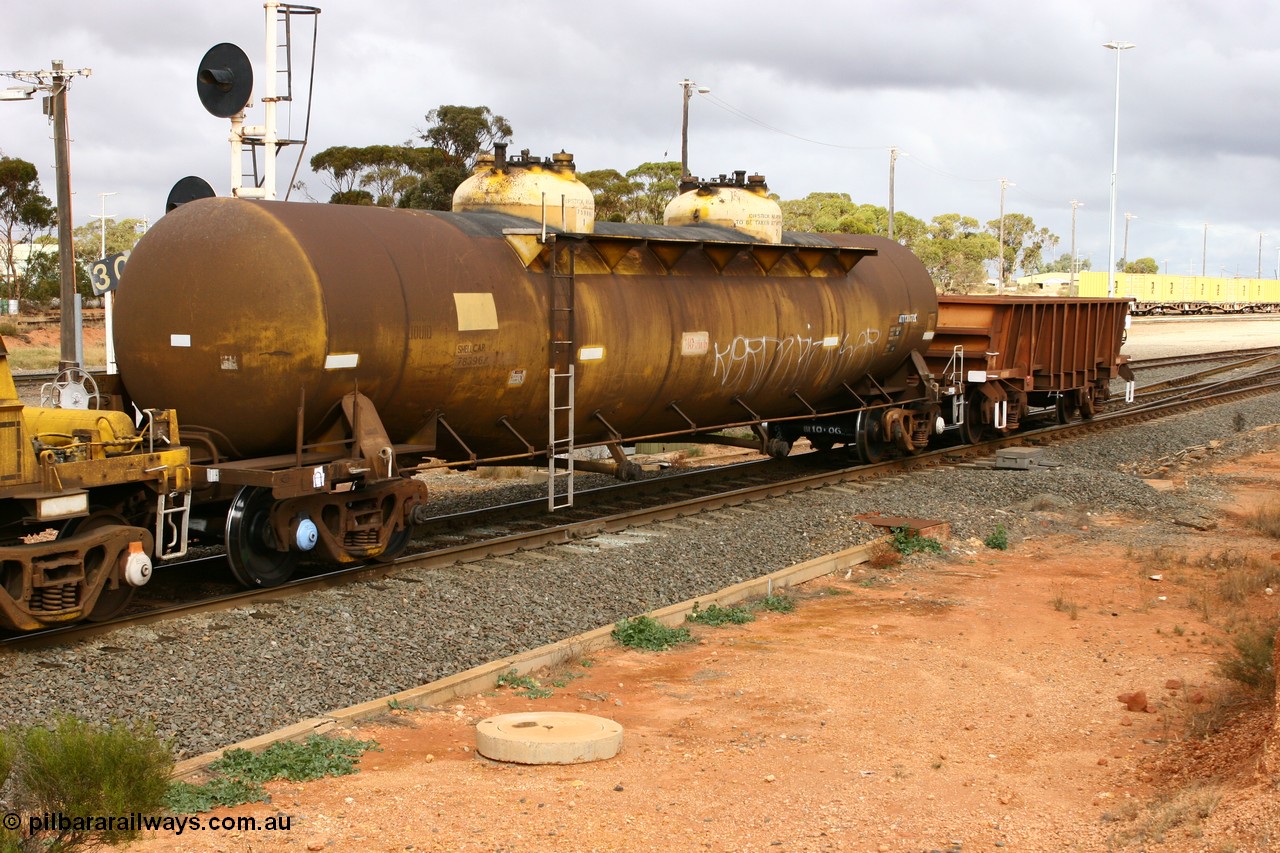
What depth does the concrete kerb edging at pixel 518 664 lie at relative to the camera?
7.17 meters

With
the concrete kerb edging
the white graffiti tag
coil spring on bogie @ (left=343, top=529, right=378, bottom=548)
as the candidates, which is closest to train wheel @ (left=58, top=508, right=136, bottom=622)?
coil spring on bogie @ (left=343, top=529, right=378, bottom=548)

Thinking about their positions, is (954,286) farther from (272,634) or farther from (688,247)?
(272,634)

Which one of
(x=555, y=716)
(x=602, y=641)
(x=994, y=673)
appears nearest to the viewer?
(x=555, y=716)

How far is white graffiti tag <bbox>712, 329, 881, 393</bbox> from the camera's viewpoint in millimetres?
14859

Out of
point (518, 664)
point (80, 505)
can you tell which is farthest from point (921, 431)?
point (80, 505)

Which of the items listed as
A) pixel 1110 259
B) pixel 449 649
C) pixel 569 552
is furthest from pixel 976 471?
pixel 1110 259

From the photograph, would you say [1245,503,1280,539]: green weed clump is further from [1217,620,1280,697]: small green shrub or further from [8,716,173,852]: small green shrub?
[8,716,173,852]: small green shrub

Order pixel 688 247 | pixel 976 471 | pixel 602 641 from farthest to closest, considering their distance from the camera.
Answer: pixel 976 471, pixel 688 247, pixel 602 641

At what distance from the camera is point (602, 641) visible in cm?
983

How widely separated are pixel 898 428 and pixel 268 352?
10.9m

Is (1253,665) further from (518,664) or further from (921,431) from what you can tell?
(921,431)

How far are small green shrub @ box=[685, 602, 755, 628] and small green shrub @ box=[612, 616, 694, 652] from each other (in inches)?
18.2

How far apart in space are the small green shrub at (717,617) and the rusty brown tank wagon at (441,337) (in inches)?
108

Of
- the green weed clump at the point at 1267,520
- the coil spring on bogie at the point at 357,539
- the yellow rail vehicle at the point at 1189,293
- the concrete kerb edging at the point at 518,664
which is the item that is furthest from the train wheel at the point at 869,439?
the yellow rail vehicle at the point at 1189,293
